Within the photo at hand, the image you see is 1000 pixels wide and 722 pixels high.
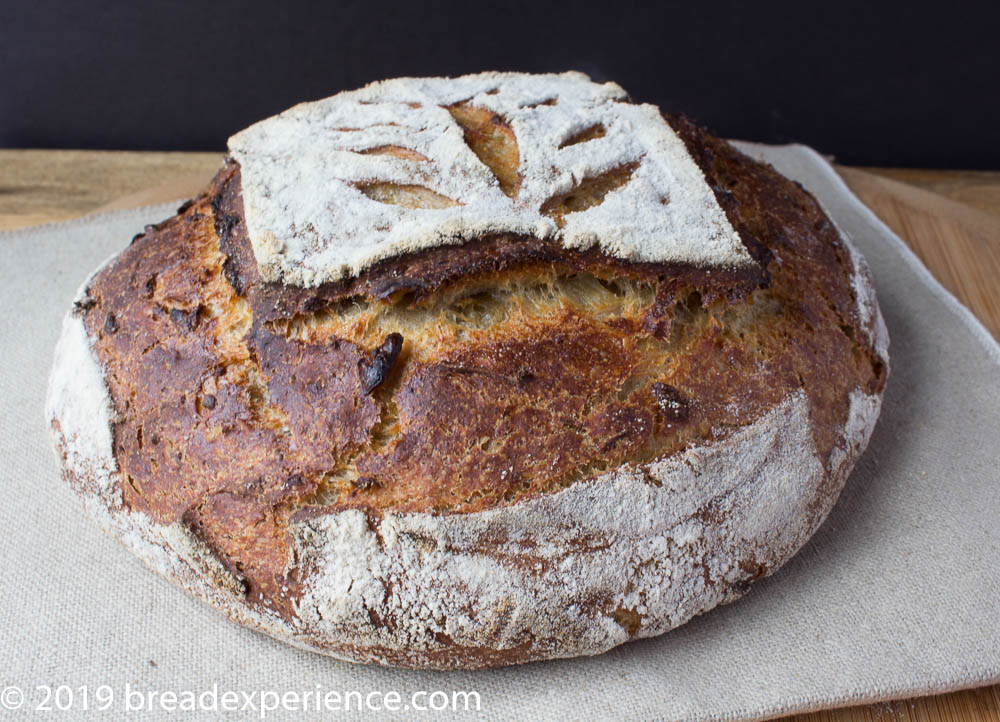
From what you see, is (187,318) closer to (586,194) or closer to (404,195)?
(404,195)

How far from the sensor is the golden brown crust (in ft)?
4.23

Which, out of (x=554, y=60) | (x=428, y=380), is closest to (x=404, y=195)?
(x=428, y=380)

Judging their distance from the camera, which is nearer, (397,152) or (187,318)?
(187,318)

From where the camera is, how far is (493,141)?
1626 mm

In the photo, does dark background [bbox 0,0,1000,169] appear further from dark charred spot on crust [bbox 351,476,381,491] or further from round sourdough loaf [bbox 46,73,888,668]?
dark charred spot on crust [bbox 351,476,381,491]

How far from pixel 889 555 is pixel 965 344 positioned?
0.64 m

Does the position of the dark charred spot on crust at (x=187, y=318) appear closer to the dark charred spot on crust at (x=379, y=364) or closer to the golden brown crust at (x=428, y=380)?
the golden brown crust at (x=428, y=380)

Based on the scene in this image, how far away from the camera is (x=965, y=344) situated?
194cm

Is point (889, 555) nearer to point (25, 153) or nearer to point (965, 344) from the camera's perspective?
point (965, 344)

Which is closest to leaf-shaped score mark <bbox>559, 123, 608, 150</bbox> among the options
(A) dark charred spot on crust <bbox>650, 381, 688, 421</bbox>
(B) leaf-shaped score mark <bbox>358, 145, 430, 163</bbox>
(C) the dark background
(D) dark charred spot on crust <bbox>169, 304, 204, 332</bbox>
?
(B) leaf-shaped score mark <bbox>358, 145, 430, 163</bbox>

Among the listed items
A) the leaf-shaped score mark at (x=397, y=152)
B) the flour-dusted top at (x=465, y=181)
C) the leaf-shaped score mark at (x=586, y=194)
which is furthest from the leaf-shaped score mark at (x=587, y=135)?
the leaf-shaped score mark at (x=397, y=152)

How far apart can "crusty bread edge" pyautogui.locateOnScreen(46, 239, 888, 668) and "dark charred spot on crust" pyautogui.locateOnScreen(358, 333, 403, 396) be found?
187mm

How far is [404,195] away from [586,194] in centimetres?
31

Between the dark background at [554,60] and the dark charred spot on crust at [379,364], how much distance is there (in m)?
1.70
